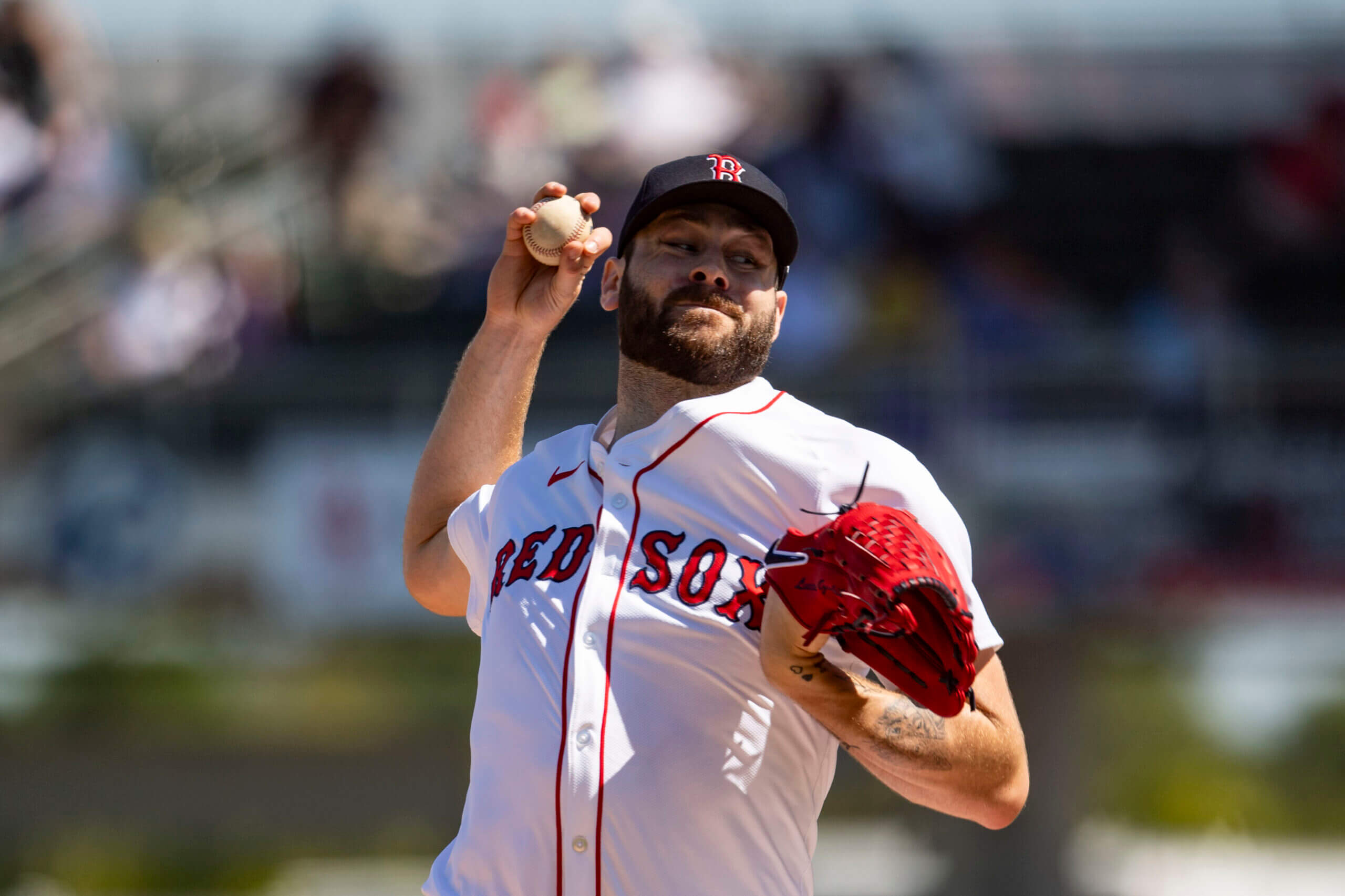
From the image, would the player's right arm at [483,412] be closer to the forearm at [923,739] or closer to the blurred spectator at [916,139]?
the forearm at [923,739]

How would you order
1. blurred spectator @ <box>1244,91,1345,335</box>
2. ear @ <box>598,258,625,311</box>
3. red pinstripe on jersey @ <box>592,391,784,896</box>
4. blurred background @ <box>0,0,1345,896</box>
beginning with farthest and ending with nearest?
blurred spectator @ <box>1244,91,1345,335</box> < blurred background @ <box>0,0,1345,896</box> < ear @ <box>598,258,625,311</box> < red pinstripe on jersey @ <box>592,391,784,896</box>

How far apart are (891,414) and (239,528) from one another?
3645 millimetres

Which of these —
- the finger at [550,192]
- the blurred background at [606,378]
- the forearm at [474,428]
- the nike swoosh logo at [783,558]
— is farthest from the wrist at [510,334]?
the blurred background at [606,378]

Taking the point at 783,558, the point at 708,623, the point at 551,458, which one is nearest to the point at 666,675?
the point at 708,623

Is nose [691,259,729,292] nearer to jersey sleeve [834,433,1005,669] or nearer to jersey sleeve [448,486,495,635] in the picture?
jersey sleeve [834,433,1005,669]

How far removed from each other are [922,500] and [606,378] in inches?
239

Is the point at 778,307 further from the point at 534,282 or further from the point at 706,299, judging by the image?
the point at 534,282

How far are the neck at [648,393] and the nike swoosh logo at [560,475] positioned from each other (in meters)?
0.07

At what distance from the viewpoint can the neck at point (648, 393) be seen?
2.43 meters

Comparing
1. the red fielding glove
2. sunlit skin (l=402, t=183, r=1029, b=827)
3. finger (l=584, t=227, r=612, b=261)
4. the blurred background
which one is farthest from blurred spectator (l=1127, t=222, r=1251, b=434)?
the red fielding glove

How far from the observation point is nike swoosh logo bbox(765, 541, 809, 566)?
1877mm

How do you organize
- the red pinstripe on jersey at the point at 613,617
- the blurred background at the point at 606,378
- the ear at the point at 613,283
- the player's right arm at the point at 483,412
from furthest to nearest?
the blurred background at the point at 606,378 → the player's right arm at the point at 483,412 → the ear at the point at 613,283 → the red pinstripe on jersey at the point at 613,617

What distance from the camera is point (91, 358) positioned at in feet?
27.6

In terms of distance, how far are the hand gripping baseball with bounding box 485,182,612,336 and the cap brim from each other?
176 millimetres
